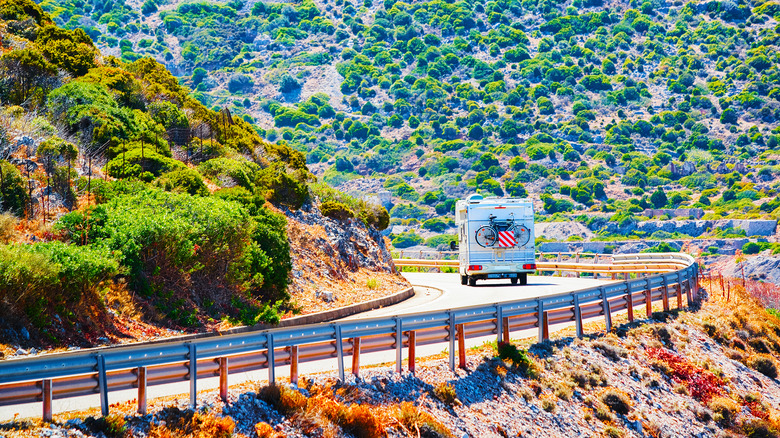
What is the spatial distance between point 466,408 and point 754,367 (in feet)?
35.1

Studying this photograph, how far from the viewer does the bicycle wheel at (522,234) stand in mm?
26606

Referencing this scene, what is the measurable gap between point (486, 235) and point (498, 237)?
1.47 ft

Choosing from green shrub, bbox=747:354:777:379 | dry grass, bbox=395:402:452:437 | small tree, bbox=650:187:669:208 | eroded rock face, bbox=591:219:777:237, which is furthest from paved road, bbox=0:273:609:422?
small tree, bbox=650:187:669:208

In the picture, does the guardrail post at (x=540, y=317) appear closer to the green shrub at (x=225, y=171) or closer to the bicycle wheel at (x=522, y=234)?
the bicycle wheel at (x=522, y=234)

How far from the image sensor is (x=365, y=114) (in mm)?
153875

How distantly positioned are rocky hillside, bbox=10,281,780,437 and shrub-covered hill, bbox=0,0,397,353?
493 cm

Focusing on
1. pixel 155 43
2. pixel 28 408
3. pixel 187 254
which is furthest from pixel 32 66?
pixel 155 43

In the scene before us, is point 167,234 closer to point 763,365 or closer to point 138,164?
point 138,164

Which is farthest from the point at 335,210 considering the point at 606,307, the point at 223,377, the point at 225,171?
the point at 223,377

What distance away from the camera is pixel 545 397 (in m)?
13.4

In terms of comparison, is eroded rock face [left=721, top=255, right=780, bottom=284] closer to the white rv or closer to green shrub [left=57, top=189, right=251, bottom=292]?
the white rv

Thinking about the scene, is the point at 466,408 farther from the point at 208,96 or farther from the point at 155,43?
the point at 155,43

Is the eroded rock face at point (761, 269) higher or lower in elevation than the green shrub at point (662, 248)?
lower

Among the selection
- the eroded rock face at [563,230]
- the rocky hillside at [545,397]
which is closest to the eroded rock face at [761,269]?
the eroded rock face at [563,230]
